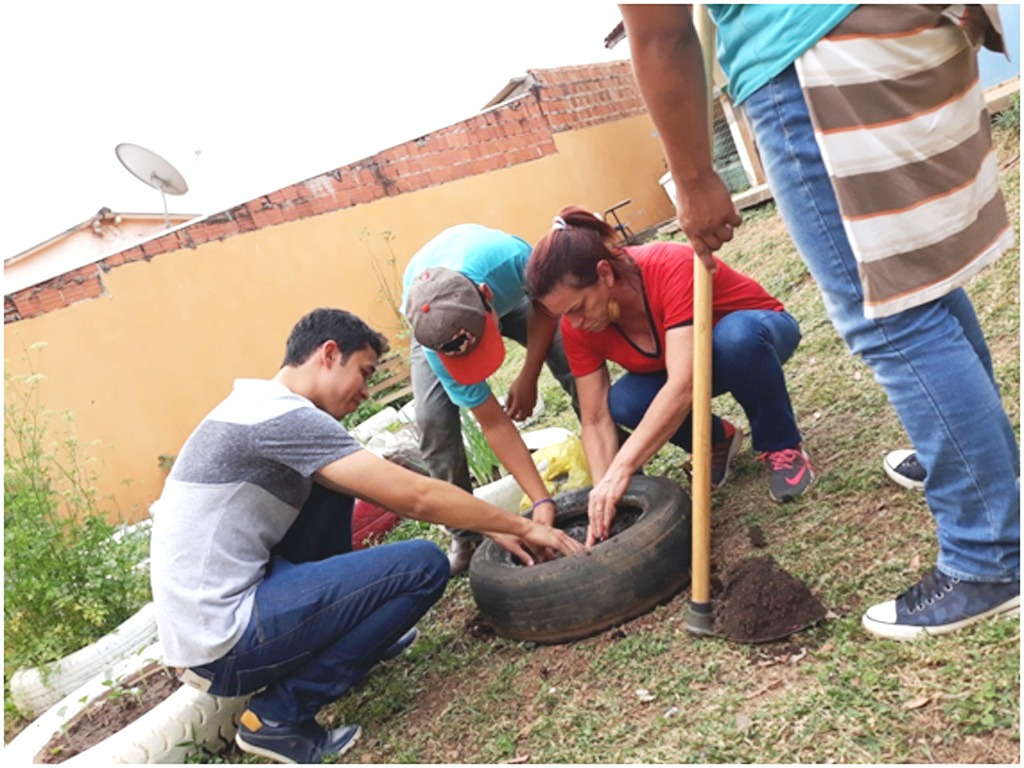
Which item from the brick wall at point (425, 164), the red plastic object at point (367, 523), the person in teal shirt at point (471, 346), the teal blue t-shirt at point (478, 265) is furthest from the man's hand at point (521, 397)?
the brick wall at point (425, 164)

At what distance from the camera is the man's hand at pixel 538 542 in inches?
109

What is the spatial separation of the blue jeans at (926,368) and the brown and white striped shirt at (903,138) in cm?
7

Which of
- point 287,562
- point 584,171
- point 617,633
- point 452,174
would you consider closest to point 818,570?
point 617,633

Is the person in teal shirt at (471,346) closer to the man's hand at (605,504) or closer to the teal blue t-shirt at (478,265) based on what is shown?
the teal blue t-shirt at (478,265)

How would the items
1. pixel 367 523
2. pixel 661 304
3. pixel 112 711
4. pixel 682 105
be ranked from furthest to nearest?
1. pixel 367 523
2. pixel 112 711
3. pixel 661 304
4. pixel 682 105

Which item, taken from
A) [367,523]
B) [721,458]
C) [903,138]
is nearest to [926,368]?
[903,138]

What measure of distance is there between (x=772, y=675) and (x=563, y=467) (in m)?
1.91

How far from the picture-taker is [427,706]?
2.69 m

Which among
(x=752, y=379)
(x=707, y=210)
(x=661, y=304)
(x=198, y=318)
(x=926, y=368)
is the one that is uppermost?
(x=198, y=318)

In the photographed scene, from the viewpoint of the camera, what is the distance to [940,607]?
6.34 feet

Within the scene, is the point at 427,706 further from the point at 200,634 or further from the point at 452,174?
the point at 452,174

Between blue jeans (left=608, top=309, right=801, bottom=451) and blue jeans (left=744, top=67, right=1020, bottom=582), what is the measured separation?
1.06m

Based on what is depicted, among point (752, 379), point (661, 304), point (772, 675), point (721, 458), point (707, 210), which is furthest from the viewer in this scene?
point (721, 458)

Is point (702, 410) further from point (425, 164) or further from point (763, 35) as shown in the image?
point (425, 164)
